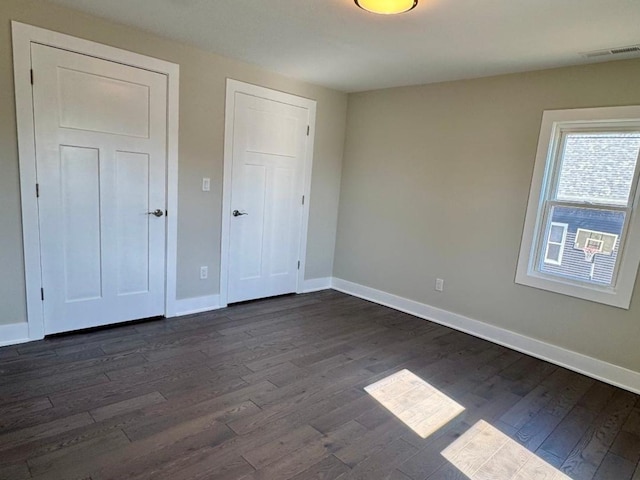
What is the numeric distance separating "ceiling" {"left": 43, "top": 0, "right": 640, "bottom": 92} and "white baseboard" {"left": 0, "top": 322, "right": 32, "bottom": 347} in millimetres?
2284

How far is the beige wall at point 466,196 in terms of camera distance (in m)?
2.93

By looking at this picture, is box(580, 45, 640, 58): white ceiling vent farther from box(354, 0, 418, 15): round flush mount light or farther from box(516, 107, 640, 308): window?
box(354, 0, 418, 15): round flush mount light

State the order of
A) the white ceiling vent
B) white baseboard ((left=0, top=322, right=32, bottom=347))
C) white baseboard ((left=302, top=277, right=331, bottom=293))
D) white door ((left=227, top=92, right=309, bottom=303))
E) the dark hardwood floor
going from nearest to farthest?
the dark hardwood floor
the white ceiling vent
white baseboard ((left=0, top=322, right=32, bottom=347))
white door ((left=227, top=92, right=309, bottom=303))
white baseboard ((left=302, top=277, right=331, bottom=293))

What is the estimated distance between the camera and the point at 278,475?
174 centimetres

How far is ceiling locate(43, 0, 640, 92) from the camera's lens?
215cm

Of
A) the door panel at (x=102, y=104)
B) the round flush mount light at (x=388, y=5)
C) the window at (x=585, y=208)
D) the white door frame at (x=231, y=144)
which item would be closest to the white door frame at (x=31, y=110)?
the door panel at (x=102, y=104)

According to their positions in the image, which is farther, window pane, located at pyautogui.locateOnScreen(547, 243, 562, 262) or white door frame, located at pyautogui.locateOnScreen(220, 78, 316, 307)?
white door frame, located at pyautogui.locateOnScreen(220, 78, 316, 307)

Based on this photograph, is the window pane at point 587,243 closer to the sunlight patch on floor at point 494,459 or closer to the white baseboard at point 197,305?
the sunlight patch on floor at point 494,459

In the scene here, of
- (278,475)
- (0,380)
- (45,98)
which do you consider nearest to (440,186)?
(278,475)

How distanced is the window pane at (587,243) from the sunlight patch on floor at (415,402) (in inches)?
60.6

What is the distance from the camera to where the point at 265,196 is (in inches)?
159

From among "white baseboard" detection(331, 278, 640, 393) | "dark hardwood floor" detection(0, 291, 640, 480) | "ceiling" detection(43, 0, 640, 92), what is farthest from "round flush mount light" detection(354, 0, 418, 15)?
"white baseboard" detection(331, 278, 640, 393)

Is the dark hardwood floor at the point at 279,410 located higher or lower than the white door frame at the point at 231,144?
lower

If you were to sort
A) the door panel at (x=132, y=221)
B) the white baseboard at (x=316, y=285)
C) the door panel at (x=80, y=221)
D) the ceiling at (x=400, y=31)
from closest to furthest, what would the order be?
the ceiling at (x=400, y=31) < the door panel at (x=80, y=221) < the door panel at (x=132, y=221) < the white baseboard at (x=316, y=285)
